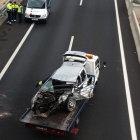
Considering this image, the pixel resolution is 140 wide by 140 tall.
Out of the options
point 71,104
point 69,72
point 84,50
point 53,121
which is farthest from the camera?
point 84,50

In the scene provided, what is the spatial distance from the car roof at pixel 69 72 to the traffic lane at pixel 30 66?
6.90 ft

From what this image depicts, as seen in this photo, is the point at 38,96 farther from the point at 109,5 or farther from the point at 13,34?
the point at 109,5

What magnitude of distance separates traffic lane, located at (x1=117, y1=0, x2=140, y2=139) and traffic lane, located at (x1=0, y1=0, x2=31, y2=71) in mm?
7935

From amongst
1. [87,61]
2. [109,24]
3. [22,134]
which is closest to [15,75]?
[87,61]

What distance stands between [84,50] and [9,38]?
5878mm

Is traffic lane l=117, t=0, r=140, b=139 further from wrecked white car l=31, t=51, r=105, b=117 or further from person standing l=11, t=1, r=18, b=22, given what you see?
person standing l=11, t=1, r=18, b=22

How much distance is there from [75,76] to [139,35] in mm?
9129

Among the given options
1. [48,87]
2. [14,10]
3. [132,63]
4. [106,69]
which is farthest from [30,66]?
[14,10]

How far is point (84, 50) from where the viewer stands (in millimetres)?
20984

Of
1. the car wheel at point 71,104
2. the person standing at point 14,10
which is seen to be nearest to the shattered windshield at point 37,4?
the person standing at point 14,10

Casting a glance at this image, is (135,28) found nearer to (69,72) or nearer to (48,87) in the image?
(69,72)

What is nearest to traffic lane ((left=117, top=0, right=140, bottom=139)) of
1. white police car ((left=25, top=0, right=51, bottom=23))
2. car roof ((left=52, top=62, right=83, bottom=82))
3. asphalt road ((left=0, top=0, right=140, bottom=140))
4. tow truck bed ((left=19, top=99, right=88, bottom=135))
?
asphalt road ((left=0, top=0, right=140, bottom=140))

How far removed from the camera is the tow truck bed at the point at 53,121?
11188 mm

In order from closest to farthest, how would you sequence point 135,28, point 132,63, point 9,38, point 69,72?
1. point 69,72
2. point 132,63
3. point 9,38
4. point 135,28
